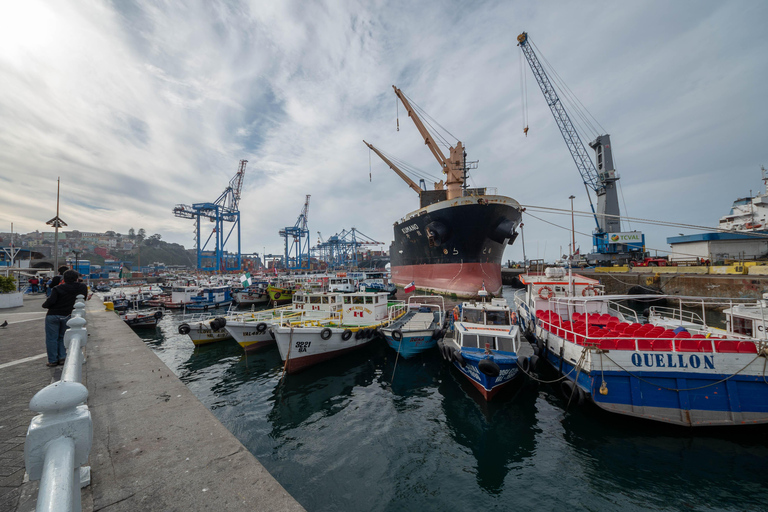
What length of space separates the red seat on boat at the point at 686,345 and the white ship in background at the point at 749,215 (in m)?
58.0

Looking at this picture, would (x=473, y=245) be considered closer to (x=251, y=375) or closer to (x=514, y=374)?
(x=514, y=374)

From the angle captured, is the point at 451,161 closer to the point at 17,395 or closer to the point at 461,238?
the point at 461,238

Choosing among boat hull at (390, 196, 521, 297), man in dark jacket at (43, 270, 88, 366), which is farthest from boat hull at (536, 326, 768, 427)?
boat hull at (390, 196, 521, 297)

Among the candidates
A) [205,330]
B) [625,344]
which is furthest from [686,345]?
[205,330]

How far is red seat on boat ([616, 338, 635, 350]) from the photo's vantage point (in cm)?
897

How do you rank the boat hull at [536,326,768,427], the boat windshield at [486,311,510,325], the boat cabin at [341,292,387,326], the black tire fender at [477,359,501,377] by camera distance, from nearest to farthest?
the boat hull at [536,326,768,427]
the black tire fender at [477,359,501,377]
the boat windshield at [486,311,510,325]
the boat cabin at [341,292,387,326]

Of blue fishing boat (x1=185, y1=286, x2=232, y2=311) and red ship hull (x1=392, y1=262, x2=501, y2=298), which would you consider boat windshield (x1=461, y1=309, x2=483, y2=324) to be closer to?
red ship hull (x1=392, y1=262, x2=501, y2=298)

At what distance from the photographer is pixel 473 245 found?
3219 cm

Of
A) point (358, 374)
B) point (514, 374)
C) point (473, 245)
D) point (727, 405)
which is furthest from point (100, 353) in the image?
point (473, 245)

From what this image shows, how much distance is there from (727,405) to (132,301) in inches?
1713

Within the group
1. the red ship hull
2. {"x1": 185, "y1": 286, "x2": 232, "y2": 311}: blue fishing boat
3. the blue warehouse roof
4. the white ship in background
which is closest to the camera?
the red ship hull

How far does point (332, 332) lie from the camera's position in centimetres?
1441

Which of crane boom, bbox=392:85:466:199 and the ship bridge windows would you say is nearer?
the ship bridge windows

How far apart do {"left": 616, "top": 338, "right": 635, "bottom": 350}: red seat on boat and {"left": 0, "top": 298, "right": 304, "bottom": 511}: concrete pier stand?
9.76 metres
